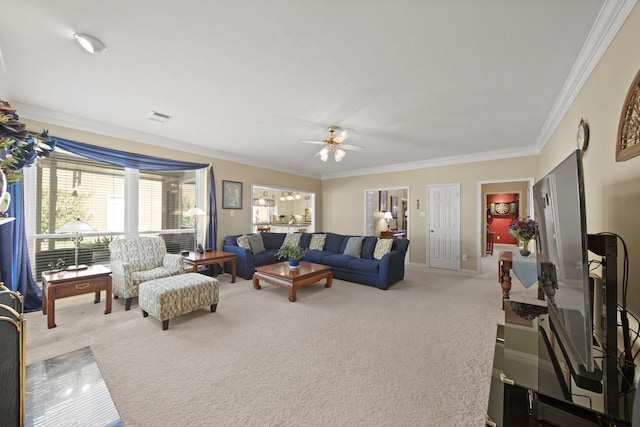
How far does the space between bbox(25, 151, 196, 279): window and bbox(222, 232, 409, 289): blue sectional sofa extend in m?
1.28

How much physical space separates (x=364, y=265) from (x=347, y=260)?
0.41 m

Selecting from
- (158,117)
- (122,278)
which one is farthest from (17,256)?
(158,117)

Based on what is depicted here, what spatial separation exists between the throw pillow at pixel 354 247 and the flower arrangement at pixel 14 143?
173 inches

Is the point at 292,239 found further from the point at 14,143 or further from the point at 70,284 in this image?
the point at 14,143

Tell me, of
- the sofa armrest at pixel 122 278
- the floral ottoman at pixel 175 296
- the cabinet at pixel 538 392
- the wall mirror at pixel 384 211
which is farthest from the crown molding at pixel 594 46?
the sofa armrest at pixel 122 278

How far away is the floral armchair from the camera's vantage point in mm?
3262

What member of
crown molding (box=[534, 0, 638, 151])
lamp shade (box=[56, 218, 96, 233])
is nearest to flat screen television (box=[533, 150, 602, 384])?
crown molding (box=[534, 0, 638, 151])

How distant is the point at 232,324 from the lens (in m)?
2.84

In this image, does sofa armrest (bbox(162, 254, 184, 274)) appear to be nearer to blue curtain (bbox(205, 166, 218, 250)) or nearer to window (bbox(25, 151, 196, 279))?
window (bbox(25, 151, 196, 279))

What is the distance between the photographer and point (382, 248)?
4773 mm

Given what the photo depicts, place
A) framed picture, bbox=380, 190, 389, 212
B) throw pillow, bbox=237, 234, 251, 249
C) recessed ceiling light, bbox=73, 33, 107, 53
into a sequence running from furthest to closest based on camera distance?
framed picture, bbox=380, 190, 389, 212 → throw pillow, bbox=237, 234, 251, 249 → recessed ceiling light, bbox=73, 33, 107, 53

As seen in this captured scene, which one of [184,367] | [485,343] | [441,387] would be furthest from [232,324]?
[485,343]

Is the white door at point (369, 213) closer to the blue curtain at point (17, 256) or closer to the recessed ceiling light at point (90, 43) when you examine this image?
the recessed ceiling light at point (90, 43)

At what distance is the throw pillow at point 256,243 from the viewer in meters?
5.41
